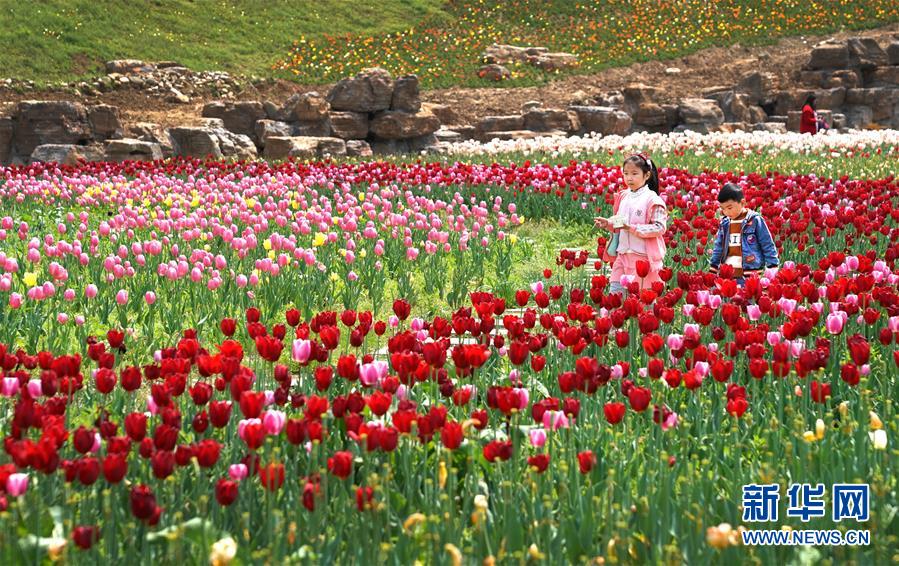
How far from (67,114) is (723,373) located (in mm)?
18921

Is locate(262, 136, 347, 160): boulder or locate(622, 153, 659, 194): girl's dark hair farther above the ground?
locate(622, 153, 659, 194): girl's dark hair

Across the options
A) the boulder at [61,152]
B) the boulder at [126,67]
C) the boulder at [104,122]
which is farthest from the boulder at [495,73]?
the boulder at [61,152]

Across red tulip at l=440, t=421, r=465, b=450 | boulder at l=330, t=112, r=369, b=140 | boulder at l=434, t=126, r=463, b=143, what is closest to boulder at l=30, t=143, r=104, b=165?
boulder at l=330, t=112, r=369, b=140

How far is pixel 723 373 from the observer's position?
359cm

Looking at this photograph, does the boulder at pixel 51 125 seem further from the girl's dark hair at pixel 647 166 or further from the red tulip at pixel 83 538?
the red tulip at pixel 83 538

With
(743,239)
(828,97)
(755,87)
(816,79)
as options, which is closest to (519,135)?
(755,87)

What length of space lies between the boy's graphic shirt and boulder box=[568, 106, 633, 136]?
19.5 metres

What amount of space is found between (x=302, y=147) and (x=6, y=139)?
6.36 m

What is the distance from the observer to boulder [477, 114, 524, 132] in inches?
993

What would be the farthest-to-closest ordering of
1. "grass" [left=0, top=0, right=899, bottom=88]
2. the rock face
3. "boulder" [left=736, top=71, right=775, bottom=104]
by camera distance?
the rock face, "boulder" [left=736, top=71, right=775, bottom=104], "grass" [left=0, top=0, right=899, bottom=88]

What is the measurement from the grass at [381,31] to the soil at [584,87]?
73 centimetres

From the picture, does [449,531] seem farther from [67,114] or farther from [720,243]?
[67,114]

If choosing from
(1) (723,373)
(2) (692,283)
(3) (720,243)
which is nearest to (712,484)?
(1) (723,373)

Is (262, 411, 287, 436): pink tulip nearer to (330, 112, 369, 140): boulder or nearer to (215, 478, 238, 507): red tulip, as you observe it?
(215, 478, 238, 507): red tulip
